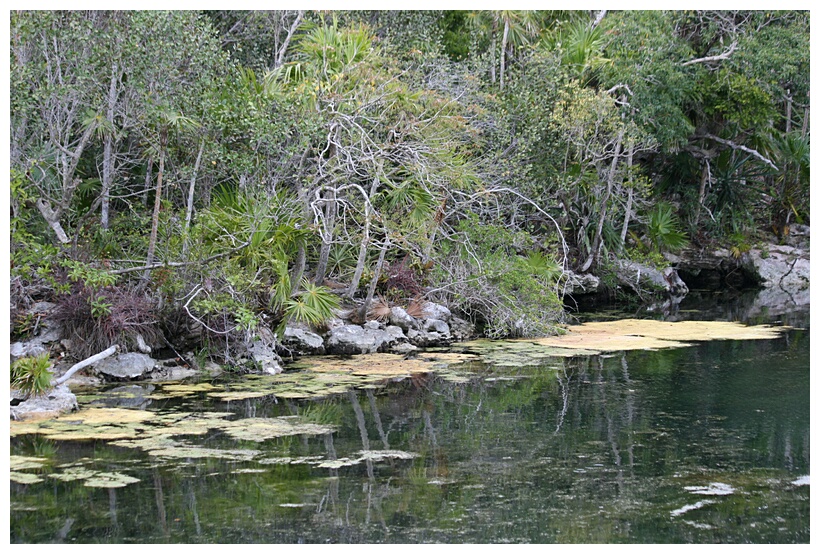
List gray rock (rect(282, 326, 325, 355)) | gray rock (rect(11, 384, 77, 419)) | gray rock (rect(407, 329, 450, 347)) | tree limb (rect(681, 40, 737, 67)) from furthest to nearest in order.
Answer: tree limb (rect(681, 40, 737, 67)) → gray rock (rect(407, 329, 450, 347)) → gray rock (rect(282, 326, 325, 355)) → gray rock (rect(11, 384, 77, 419))

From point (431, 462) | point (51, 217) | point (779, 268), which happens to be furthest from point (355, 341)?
point (779, 268)

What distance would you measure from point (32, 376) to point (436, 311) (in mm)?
5864

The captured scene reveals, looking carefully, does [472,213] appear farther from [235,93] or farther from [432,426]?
[432,426]

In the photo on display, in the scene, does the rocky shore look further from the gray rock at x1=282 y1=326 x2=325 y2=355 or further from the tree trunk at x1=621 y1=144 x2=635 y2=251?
the tree trunk at x1=621 y1=144 x2=635 y2=251

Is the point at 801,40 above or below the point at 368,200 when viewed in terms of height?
above

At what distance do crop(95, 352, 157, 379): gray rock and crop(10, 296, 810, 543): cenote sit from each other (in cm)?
30

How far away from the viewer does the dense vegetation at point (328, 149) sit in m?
9.48

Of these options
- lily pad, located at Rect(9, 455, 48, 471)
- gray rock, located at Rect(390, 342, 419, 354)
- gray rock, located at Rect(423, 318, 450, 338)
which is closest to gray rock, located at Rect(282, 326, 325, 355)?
gray rock, located at Rect(390, 342, 419, 354)

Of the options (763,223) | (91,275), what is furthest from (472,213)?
(763,223)

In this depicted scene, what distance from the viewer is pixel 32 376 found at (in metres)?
7.30

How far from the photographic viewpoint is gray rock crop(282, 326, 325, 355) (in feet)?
35.1

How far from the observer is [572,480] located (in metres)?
5.71

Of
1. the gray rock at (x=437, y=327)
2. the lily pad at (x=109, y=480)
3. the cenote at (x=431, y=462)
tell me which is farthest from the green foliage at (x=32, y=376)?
the gray rock at (x=437, y=327)
